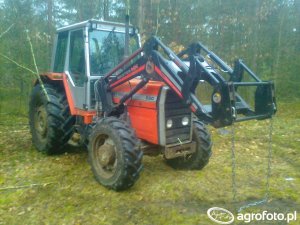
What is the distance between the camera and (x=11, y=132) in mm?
9695

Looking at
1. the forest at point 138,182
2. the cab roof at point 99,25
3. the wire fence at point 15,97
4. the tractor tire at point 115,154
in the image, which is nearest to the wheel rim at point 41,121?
the forest at point 138,182

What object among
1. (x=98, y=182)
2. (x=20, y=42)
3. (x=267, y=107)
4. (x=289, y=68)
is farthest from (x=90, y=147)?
(x=289, y=68)

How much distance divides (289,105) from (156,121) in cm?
1237

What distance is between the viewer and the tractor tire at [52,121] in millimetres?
6762

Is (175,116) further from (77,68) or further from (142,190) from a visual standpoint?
(77,68)

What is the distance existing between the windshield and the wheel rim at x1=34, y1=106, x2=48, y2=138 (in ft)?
5.81

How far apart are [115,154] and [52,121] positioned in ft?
6.92

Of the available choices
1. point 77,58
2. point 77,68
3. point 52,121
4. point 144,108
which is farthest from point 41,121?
point 144,108

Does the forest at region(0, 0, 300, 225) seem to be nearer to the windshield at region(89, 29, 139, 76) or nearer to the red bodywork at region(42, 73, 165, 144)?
the red bodywork at region(42, 73, 165, 144)

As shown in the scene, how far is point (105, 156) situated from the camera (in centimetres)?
523

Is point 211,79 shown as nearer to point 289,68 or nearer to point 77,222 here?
point 77,222

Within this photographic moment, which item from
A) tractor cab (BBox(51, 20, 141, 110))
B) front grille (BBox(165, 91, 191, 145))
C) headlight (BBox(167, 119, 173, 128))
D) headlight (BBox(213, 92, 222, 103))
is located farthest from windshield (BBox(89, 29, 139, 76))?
headlight (BBox(213, 92, 222, 103))

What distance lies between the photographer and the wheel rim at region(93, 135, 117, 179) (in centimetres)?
522

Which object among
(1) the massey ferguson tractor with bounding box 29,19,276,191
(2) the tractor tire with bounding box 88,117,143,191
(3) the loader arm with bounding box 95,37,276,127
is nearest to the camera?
(3) the loader arm with bounding box 95,37,276,127
